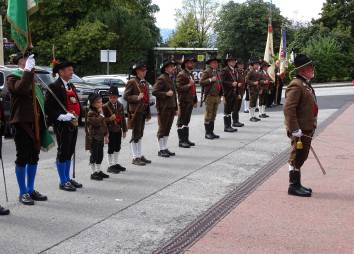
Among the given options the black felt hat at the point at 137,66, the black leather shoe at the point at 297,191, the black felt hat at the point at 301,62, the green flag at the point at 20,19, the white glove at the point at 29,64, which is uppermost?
the green flag at the point at 20,19

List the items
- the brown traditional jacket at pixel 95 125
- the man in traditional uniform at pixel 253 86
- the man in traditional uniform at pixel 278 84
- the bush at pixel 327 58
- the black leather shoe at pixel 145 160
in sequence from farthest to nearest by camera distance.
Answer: the bush at pixel 327 58 → the man in traditional uniform at pixel 278 84 → the man in traditional uniform at pixel 253 86 → the black leather shoe at pixel 145 160 → the brown traditional jacket at pixel 95 125

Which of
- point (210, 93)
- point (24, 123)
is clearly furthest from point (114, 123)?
point (210, 93)

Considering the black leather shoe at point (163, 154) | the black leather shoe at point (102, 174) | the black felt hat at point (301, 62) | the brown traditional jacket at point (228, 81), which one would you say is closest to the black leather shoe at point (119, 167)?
the black leather shoe at point (102, 174)

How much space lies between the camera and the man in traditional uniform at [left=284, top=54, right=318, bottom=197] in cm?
777

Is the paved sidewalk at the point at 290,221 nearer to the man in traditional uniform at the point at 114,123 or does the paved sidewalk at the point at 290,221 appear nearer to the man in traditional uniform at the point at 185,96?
the man in traditional uniform at the point at 114,123

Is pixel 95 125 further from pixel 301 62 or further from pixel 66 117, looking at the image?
pixel 301 62

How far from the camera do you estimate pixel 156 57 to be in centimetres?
4419

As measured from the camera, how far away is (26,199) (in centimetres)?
749

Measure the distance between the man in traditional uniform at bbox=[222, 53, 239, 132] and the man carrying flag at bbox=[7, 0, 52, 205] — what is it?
8357 mm

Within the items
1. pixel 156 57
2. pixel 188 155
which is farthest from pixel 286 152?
pixel 156 57

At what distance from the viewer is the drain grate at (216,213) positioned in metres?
5.88

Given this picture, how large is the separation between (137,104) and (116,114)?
2.81ft

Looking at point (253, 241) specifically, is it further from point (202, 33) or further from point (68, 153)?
point (202, 33)

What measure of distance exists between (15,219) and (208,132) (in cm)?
782
